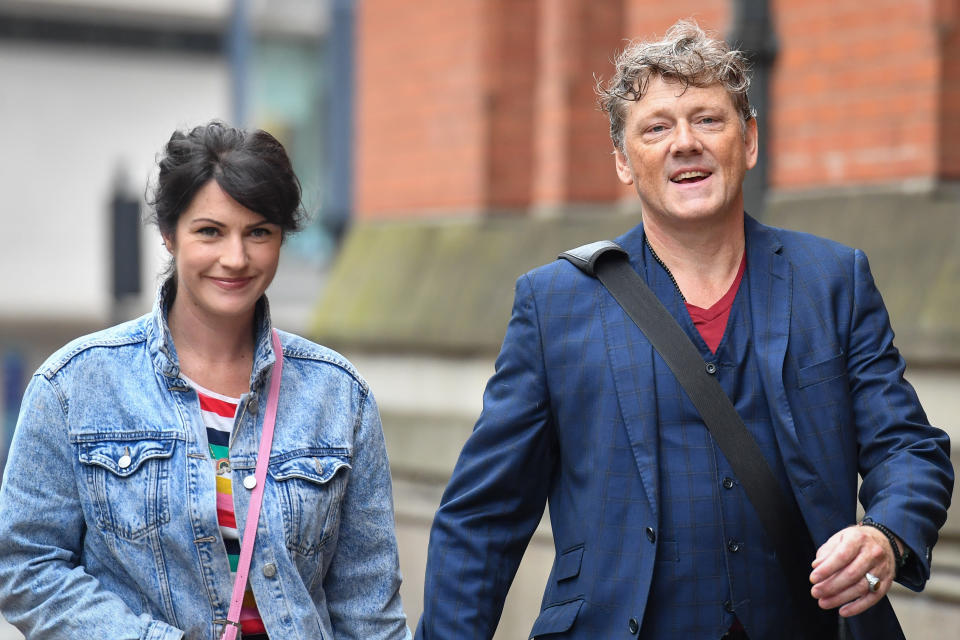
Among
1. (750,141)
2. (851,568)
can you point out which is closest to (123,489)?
(851,568)

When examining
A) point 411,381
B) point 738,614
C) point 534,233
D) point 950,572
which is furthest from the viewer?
point 411,381

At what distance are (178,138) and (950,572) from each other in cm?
340

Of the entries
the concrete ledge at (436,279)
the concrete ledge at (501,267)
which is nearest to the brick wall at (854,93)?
the concrete ledge at (501,267)

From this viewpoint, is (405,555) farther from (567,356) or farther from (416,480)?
(567,356)

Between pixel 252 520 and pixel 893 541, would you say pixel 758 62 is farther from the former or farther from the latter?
pixel 252 520

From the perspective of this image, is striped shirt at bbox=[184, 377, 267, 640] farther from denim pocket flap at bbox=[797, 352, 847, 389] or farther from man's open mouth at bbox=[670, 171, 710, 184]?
denim pocket flap at bbox=[797, 352, 847, 389]

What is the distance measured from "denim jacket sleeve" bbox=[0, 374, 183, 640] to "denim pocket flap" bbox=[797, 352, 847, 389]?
140 centimetres

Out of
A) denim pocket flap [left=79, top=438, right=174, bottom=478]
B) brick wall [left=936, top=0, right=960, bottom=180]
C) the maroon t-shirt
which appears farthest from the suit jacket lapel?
brick wall [left=936, top=0, right=960, bottom=180]

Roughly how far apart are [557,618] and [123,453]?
99 cm

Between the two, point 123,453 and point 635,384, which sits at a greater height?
point 635,384

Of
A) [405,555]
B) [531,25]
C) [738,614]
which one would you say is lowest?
[405,555]

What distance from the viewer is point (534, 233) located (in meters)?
7.49

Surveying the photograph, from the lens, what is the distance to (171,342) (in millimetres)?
3166

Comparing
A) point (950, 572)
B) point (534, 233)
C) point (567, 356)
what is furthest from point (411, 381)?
point (567, 356)
